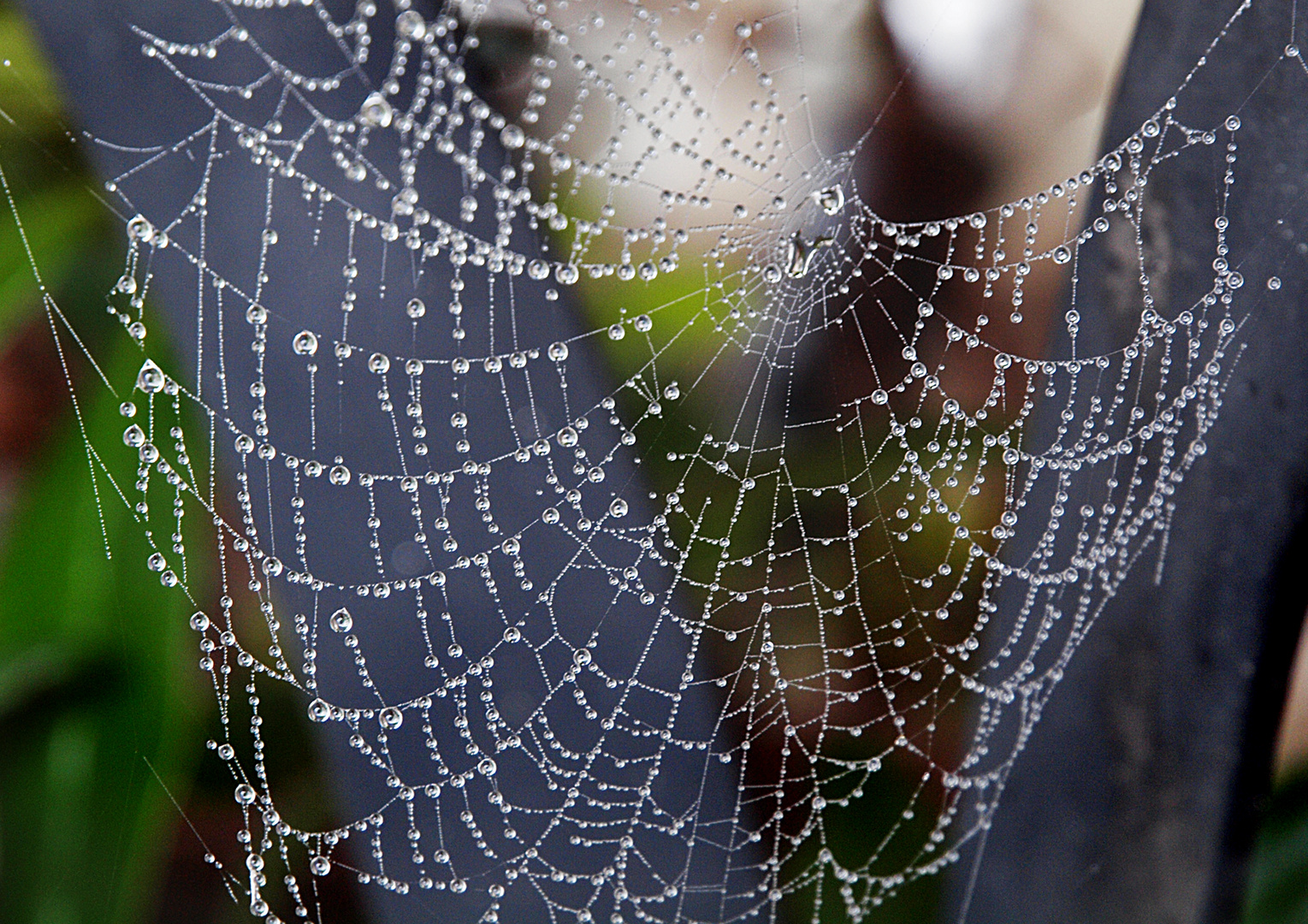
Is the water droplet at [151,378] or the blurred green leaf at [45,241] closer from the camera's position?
the water droplet at [151,378]

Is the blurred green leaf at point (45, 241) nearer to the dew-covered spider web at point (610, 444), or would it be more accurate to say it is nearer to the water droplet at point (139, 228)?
the dew-covered spider web at point (610, 444)

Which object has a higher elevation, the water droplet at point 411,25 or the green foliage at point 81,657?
the water droplet at point 411,25

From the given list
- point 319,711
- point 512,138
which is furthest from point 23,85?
point 319,711

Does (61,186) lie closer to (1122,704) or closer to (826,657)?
(826,657)

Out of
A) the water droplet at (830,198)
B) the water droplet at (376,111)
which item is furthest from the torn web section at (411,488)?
the water droplet at (830,198)

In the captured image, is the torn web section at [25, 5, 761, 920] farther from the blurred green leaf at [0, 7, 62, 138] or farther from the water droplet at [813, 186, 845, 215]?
the water droplet at [813, 186, 845, 215]

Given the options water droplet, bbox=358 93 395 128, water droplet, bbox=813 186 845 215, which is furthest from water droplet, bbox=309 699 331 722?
water droplet, bbox=813 186 845 215

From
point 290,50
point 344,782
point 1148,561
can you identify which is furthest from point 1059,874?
point 290,50

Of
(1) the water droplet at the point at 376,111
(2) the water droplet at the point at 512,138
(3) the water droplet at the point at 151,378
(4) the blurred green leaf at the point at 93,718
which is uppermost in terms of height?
(2) the water droplet at the point at 512,138
